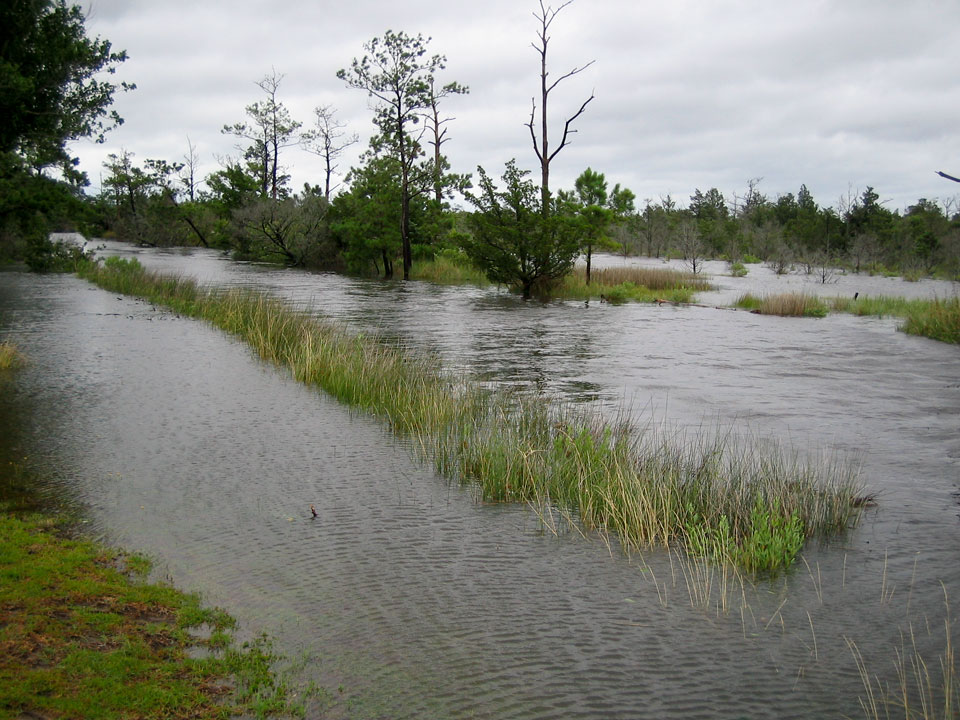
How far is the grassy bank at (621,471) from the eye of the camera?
20.6 ft

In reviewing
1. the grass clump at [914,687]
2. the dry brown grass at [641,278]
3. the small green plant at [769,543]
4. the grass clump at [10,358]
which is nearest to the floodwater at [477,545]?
the grass clump at [914,687]

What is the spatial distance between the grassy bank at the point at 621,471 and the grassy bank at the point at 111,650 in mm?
3223

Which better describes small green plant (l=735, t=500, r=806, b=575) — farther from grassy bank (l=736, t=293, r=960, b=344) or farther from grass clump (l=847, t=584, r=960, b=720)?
grassy bank (l=736, t=293, r=960, b=344)

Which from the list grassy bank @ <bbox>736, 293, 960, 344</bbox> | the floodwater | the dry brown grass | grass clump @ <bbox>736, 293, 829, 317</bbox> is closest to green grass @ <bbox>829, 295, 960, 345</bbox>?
grassy bank @ <bbox>736, 293, 960, 344</bbox>

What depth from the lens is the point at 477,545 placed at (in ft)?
20.3

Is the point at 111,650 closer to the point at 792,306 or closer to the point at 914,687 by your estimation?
the point at 914,687

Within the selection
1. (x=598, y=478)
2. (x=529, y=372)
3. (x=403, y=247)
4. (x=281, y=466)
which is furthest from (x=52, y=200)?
(x=598, y=478)

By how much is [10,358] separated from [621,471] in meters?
11.0

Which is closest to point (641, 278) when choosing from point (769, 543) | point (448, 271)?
point (448, 271)

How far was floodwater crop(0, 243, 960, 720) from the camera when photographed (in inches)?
170

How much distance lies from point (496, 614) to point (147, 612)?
2152mm

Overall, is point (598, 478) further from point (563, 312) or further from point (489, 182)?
point (489, 182)

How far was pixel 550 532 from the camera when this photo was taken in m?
6.49

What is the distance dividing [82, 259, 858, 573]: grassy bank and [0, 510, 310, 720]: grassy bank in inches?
127
